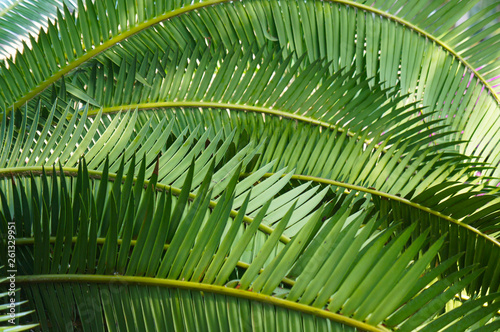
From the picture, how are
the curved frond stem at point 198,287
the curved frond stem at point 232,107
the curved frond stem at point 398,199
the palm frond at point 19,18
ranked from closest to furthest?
the curved frond stem at point 198,287
the curved frond stem at point 398,199
the curved frond stem at point 232,107
the palm frond at point 19,18

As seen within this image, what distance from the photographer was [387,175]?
82cm

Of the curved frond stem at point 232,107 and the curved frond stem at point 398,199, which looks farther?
the curved frond stem at point 232,107

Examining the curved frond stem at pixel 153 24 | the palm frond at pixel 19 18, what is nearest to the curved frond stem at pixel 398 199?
the curved frond stem at pixel 153 24

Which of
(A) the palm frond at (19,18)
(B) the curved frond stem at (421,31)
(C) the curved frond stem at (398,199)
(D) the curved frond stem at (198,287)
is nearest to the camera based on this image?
(D) the curved frond stem at (198,287)

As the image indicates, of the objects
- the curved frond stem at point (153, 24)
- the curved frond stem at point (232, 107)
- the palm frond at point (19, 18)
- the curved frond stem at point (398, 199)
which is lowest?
the curved frond stem at point (398, 199)

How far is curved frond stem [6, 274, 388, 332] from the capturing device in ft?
1.43

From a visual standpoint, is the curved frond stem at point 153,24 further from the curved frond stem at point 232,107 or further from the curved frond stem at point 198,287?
the curved frond stem at point 198,287

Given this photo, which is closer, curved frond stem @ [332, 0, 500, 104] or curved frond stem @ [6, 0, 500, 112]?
curved frond stem @ [6, 0, 500, 112]

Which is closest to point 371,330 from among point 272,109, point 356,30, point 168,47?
point 272,109

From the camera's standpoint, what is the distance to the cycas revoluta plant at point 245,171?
1.53 feet

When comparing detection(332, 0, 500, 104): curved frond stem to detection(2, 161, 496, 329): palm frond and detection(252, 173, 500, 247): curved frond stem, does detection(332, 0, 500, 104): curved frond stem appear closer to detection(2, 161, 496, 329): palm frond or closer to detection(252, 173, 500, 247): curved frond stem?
detection(252, 173, 500, 247): curved frond stem

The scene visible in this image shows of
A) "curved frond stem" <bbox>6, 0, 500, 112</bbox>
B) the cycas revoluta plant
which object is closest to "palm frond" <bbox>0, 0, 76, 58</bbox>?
the cycas revoluta plant

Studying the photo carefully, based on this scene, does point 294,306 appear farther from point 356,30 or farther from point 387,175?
point 356,30

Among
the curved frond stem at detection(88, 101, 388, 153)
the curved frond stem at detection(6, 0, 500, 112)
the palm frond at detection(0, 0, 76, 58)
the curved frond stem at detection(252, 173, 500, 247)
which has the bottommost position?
the curved frond stem at detection(252, 173, 500, 247)
